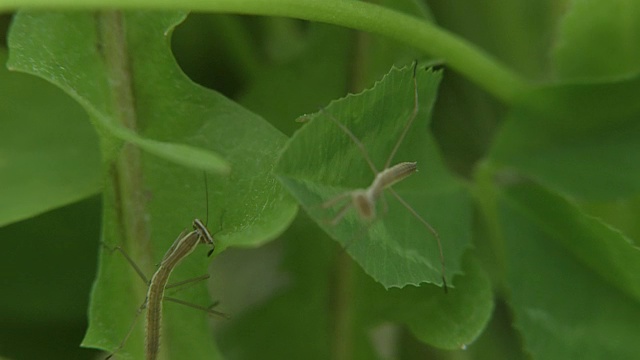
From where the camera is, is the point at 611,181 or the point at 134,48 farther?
the point at 611,181

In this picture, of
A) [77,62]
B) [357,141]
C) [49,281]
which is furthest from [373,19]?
[49,281]

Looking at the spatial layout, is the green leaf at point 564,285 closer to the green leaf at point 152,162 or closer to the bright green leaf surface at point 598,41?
the bright green leaf surface at point 598,41

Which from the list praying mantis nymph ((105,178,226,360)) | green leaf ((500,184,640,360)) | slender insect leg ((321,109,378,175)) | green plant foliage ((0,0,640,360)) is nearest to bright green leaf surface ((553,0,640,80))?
green plant foliage ((0,0,640,360))

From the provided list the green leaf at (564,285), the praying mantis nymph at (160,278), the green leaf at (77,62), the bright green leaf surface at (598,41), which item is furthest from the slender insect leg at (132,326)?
the bright green leaf surface at (598,41)

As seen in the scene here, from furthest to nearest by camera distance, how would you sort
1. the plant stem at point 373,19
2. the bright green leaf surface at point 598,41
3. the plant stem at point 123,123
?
the bright green leaf surface at point 598,41
the plant stem at point 123,123
the plant stem at point 373,19

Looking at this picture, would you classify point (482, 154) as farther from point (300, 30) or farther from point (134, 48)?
point (134, 48)

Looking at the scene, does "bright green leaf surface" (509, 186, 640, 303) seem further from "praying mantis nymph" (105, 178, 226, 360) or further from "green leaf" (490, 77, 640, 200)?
"praying mantis nymph" (105, 178, 226, 360)

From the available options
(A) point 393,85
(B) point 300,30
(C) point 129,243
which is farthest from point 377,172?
(B) point 300,30
